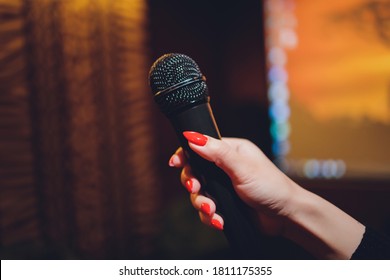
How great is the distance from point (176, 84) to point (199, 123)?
8 cm

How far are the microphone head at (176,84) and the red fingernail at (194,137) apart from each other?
4cm

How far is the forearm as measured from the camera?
0.86m

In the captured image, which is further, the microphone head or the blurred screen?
the blurred screen

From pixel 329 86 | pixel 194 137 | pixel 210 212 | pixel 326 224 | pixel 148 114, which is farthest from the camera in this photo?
→ pixel 148 114

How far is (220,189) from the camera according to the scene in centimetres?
71

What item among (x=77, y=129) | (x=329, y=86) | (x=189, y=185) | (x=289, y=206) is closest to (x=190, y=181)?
(x=189, y=185)

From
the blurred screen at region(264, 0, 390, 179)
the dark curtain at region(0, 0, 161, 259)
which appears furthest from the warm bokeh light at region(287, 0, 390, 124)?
the dark curtain at region(0, 0, 161, 259)

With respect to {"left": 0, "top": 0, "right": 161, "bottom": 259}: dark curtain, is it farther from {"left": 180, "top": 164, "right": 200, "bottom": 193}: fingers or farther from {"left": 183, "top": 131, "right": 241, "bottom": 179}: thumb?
{"left": 183, "top": 131, "right": 241, "bottom": 179}: thumb

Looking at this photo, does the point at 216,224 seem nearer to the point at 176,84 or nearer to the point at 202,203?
the point at 202,203

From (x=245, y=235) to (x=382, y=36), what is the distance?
195 centimetres

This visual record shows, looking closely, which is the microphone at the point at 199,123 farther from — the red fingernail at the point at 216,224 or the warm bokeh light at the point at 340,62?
the warm bokeh light at the point at 340,62

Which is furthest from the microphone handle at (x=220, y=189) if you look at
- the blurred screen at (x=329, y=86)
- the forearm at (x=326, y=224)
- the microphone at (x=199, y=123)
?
the blurred screen at (x=329, y=86)

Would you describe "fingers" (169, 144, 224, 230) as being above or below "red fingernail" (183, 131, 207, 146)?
below

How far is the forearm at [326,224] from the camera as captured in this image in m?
0.86
